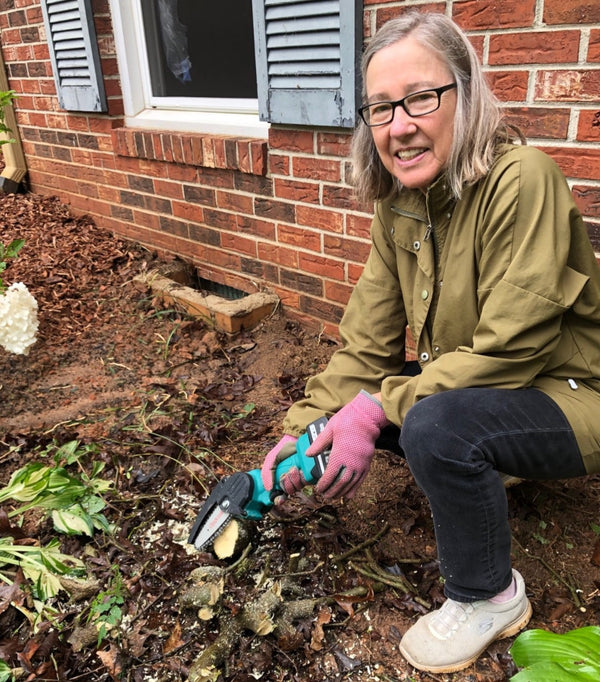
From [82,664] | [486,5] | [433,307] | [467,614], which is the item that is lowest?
[82,664]

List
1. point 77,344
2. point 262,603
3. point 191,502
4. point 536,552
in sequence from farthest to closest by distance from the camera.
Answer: point 77,344 < point 191,502 < point 536,552 < point 262,603

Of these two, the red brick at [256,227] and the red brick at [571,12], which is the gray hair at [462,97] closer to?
the red brick at [571,12]

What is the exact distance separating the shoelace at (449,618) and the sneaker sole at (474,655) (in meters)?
0.07

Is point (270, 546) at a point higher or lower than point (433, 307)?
lower

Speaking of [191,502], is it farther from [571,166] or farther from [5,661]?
[571,166]

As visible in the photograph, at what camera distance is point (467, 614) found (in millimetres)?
1540

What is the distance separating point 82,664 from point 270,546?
60 centimetres

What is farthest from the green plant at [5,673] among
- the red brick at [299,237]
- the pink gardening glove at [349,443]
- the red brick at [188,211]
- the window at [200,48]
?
the window at [200,48]

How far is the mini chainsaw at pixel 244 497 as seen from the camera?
1719 mm

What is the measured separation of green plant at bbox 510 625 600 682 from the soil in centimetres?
77

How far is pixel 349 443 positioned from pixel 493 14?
149 cm

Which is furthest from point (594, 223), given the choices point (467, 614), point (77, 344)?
point (77, 344)

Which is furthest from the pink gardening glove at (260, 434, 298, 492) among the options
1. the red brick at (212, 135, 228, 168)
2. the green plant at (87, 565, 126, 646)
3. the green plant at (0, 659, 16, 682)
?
the red brick at (212, 135, 228, 168)

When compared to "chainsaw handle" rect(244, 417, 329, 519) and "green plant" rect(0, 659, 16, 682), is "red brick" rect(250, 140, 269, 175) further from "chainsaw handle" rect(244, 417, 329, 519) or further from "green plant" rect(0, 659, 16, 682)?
"green plant" rect(0, 659, 16, 682)
